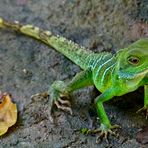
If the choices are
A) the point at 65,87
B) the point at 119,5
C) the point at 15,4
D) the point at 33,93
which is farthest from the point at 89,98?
the point at 15,4

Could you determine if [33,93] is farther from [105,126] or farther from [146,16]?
[146,16]

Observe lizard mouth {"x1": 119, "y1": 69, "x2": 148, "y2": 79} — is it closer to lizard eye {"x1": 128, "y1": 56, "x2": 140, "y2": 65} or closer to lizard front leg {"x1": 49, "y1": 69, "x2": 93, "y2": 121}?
lizard eye {"x1": 128, "y1": 56, "x2": 140, "y2": 65}

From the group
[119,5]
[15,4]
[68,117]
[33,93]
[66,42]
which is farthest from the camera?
[15,4]

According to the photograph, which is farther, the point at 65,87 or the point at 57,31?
the point at 57,31

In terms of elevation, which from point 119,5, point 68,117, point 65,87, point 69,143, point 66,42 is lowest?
point 69,143

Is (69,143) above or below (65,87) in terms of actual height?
below

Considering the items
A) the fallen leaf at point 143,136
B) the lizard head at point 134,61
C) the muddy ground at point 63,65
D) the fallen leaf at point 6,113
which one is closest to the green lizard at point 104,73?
the lizard head at point 134,61

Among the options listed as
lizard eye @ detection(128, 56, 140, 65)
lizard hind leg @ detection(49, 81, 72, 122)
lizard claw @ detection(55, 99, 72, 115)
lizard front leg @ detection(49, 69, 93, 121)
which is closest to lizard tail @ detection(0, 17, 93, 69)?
lizard front leg @ detection(49, 69, 93, 121)
